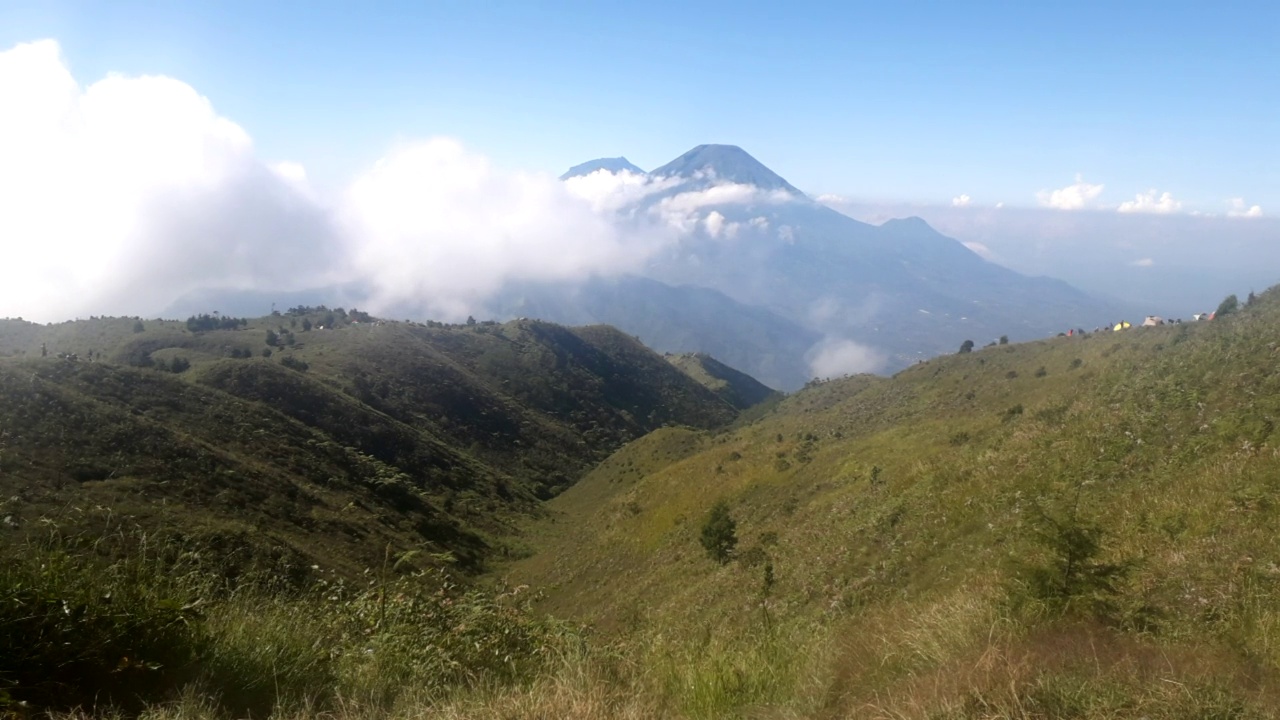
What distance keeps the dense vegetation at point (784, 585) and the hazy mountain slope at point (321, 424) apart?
0.50 meters

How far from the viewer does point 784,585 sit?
45.5ft

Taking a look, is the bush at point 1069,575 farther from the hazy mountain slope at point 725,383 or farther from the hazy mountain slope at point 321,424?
the hazy mountain slope at point 725,383

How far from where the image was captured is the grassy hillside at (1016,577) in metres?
3.54

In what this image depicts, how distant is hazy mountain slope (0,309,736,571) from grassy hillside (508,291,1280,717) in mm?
4736

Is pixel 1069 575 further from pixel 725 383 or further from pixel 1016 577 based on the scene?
pixel 725 383

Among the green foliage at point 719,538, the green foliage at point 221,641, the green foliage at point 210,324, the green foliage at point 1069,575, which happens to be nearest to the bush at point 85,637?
the green foliage at point 221,641

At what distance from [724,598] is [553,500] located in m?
66.5

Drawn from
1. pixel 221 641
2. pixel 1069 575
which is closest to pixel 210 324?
pixel 221 641

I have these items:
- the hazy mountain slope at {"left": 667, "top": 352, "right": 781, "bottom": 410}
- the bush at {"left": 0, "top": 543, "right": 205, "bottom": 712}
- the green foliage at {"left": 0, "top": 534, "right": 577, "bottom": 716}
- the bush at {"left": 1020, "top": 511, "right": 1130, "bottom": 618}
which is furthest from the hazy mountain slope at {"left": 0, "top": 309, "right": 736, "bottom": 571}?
the hazy mountain slope at {"left": 667, "top": 352, "right": 781, "bottom": 410}

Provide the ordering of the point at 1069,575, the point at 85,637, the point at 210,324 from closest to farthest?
the point at 85,637
the point at 1069,575
the point at 210,324

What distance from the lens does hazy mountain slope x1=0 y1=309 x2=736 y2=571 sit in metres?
31.8

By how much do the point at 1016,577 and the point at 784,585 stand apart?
932 cm

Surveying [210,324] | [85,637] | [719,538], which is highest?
[210,324]

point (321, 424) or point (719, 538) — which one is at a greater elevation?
point (719, 538)
